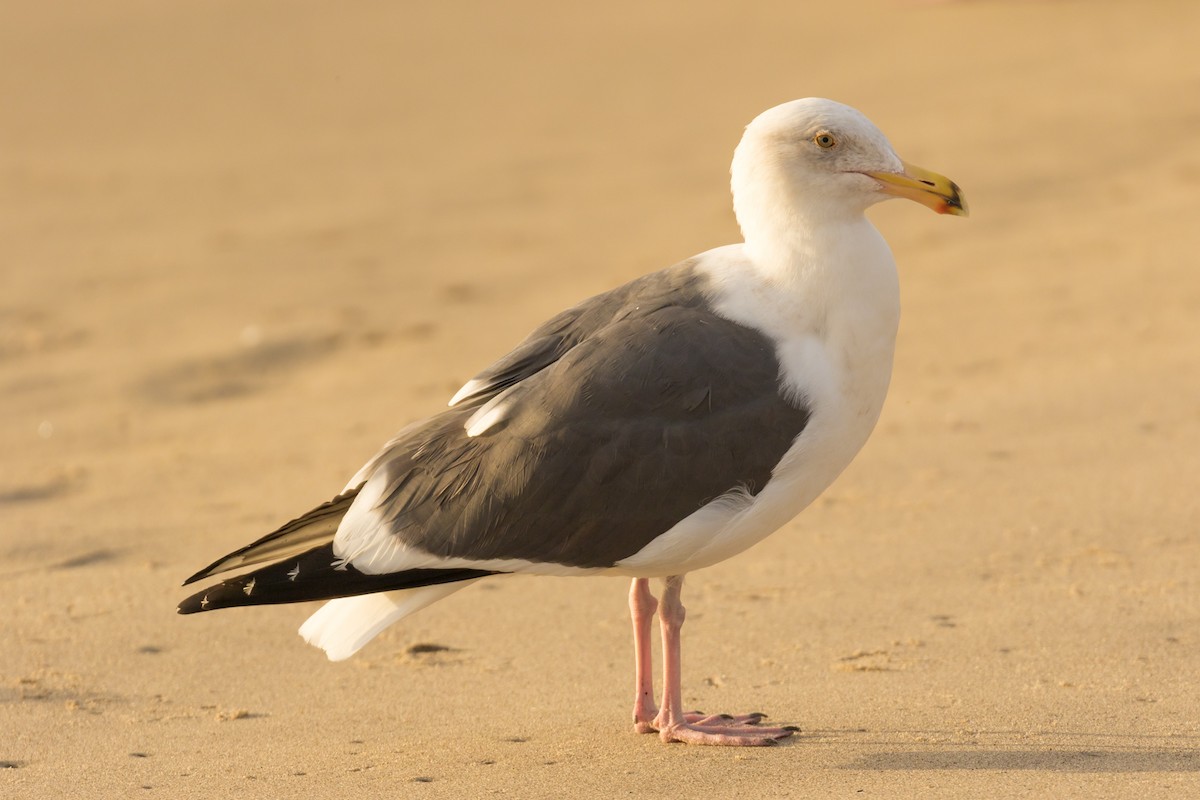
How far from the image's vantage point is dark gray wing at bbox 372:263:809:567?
415cm

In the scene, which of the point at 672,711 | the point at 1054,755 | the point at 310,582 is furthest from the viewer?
the point at 672,711

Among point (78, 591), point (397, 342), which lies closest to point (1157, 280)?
point (397, 342)

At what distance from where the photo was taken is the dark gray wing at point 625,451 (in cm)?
415

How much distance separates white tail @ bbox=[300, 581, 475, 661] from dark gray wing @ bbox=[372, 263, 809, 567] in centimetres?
14

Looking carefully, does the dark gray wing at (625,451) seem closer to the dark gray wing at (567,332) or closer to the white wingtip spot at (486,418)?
the white wingtip spot at (486,418)

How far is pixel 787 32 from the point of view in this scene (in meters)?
A: 18.6

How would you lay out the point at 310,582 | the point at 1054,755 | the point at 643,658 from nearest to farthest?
the point at 1054,755 < the point at 310,582 < the point at 643,658

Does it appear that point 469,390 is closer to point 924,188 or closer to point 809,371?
point 809,371

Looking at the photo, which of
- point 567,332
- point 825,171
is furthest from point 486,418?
point 825,171

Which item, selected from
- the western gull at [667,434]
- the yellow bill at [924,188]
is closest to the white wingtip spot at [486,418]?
the western gull at [667,434]

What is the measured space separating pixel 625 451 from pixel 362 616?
33.0 inches

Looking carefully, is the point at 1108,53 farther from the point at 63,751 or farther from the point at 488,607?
the point at 63,751

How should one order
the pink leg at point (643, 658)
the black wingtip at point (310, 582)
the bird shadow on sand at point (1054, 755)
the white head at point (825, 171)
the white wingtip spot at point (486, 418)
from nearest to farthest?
the bird shadow on sand at point (1054, 755) < the black wingtip at point (310, 582) < the white wingtip spot at point (486, 418) < the white head at point (825, 171) < the pink leg at point (643, 658)

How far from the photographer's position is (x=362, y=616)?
4.31 m
